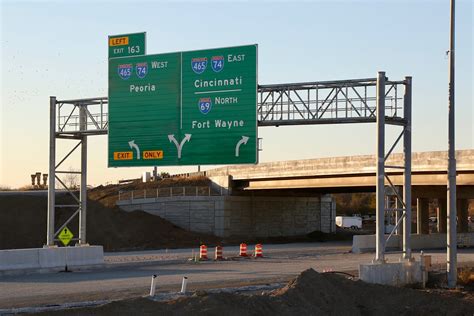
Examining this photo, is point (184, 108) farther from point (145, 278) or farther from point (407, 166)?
point (407, 166)

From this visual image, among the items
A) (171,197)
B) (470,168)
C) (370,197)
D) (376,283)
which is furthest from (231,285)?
(370,197)

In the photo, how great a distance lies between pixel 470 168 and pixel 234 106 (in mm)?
23408

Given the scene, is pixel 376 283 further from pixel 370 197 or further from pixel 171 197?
pixel 370 197

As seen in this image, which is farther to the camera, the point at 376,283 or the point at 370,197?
the point at 370,197

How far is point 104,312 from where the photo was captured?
54.7 feet

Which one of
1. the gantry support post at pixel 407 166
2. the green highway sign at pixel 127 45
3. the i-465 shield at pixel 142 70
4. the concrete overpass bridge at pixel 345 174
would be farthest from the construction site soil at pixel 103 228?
the gantry support post at pixel 407 166

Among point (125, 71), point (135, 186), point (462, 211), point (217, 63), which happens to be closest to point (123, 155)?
point (125, 71)

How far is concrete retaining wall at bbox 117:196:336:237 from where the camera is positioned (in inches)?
2625

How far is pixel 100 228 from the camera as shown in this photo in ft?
205

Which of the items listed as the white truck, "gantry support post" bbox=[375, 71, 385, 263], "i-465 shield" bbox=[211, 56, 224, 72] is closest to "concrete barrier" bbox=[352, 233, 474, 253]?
"i-465 shield" bbox=[211, 56, 224, 72]

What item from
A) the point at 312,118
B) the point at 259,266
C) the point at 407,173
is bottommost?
the point at 259,266

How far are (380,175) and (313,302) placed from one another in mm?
7074

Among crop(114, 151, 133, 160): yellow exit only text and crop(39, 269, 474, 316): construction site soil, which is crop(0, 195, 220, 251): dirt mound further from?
crop(39, 269, 474, 316): construction site soil

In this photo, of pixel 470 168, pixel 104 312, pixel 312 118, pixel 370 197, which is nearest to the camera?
pixel 104 312
